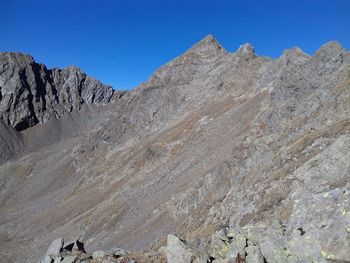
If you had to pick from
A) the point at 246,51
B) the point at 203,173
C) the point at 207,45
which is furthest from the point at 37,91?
the point at 203,173

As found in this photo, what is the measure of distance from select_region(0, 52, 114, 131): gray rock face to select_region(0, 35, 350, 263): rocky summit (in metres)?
14.9

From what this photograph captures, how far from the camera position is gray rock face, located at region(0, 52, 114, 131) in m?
163

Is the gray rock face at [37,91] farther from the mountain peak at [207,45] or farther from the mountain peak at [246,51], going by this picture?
the mountain peak at [246,51]

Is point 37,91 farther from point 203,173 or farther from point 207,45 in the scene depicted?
point 203,173

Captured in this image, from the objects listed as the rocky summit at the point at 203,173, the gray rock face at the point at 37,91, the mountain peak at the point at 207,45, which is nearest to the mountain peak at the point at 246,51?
the rocky summit at the point at 203,173

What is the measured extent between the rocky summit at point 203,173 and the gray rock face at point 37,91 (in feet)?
48.9

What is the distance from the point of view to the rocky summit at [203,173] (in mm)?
14500

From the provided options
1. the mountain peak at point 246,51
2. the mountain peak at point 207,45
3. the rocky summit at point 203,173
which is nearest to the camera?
the rocky summit at point 203,173

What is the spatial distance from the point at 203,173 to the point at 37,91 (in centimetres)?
14716

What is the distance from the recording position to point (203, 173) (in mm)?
49344

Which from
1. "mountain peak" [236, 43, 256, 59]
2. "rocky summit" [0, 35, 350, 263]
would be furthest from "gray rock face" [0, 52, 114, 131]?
"mountain peak" [236, 43, 256, 59]

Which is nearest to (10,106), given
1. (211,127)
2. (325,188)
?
(211,127)

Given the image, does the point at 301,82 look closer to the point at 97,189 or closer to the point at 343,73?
the point at 343,73

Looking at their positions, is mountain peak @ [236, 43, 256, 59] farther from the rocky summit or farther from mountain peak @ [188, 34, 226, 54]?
mountain peak @ [188, 34, 226, 54]
